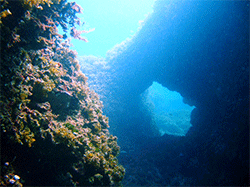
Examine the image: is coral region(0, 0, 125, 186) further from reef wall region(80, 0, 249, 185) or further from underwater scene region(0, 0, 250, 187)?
reef wall region(80, 0, 249, 185)

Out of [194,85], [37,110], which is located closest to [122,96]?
[194,85]

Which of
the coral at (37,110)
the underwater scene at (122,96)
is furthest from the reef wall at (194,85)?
the coral at (37,110)

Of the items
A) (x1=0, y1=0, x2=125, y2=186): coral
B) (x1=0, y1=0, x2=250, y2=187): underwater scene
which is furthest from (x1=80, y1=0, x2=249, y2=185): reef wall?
(x1=0, y1=0, x2=125, y2=186): coral

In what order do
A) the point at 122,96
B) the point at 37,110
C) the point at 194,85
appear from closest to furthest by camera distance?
the point at 37,110 → the point at 194,85 → the point at 122,96

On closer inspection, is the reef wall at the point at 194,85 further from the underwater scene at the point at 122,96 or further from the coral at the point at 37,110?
the coral at the point at 37,110

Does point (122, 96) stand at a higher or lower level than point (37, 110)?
higher

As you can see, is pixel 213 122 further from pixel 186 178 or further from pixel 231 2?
pixel 231 2

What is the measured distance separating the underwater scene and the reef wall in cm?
7

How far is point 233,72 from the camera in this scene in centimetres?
820

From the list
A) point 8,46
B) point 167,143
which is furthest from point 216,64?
point 8,46

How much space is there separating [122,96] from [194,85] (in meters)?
7.09

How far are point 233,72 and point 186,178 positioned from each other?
700 centimetres

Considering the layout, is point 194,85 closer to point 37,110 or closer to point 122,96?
point 122,96

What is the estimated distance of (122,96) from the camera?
1466cm
